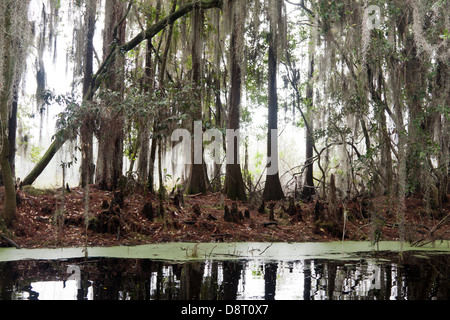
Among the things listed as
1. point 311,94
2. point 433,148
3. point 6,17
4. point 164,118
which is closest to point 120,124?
point 164,118

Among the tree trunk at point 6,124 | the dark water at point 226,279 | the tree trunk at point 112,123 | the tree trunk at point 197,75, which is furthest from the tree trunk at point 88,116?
the dark water at point 226,279

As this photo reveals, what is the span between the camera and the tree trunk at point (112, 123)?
24.5ft

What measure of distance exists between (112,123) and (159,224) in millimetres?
1818

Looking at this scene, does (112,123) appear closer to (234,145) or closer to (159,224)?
(159,224)

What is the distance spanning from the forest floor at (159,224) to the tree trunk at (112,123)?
0.40 metres

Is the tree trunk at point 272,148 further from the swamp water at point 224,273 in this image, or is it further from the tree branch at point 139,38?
Result: the swamp water at point 224,273

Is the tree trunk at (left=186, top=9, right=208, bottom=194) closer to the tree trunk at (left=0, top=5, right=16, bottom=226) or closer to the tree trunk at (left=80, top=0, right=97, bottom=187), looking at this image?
the tree trunk at (left=80, top=0, right=97, bottom=187)

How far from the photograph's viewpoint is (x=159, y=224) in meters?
7.82

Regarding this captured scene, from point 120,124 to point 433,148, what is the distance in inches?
194

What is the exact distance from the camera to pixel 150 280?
14.4ft

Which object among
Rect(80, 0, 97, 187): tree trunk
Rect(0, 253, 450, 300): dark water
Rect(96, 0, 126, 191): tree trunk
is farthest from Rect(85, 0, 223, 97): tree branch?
Rect(0, 253, 450, 300): dark water
